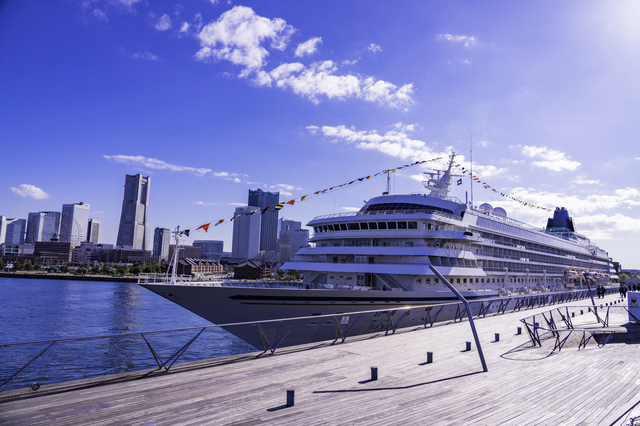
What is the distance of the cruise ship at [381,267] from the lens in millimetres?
20125

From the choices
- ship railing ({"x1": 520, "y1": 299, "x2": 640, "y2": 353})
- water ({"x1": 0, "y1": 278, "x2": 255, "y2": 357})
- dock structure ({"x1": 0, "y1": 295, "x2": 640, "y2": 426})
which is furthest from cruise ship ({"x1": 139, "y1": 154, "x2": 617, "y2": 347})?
water ({"x1": 0, "y1": 278, "x2": 255, "y2": 357})

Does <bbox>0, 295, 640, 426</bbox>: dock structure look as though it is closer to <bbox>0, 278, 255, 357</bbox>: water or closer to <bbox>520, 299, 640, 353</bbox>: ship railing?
<bbox>520, 299, 640, 353</bbox>: ship railing

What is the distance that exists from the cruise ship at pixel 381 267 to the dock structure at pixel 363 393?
239cm

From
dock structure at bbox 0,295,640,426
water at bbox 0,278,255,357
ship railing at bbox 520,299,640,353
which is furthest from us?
water at bbox 0,278,255,357

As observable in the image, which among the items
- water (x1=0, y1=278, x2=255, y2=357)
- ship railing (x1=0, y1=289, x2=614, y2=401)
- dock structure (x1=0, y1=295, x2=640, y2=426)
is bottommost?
water (x1=0, y1=278, x2=255, y2=357)

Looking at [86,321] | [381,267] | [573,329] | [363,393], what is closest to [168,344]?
A: [363,393]

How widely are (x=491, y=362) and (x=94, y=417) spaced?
34.1 ft

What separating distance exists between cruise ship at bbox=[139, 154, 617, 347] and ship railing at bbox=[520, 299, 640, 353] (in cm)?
480

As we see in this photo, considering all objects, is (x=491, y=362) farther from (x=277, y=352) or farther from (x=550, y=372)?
(x=277, y=352)

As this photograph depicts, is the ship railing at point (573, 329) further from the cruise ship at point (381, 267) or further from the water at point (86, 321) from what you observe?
the water at point (86, 321)

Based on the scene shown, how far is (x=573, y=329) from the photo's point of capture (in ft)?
45.5

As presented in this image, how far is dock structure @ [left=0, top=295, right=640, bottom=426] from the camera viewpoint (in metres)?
6.77

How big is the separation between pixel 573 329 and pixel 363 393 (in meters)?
10.2

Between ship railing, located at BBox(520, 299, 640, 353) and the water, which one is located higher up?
ship railing, located at BBox(520, 299, 640, 353)
